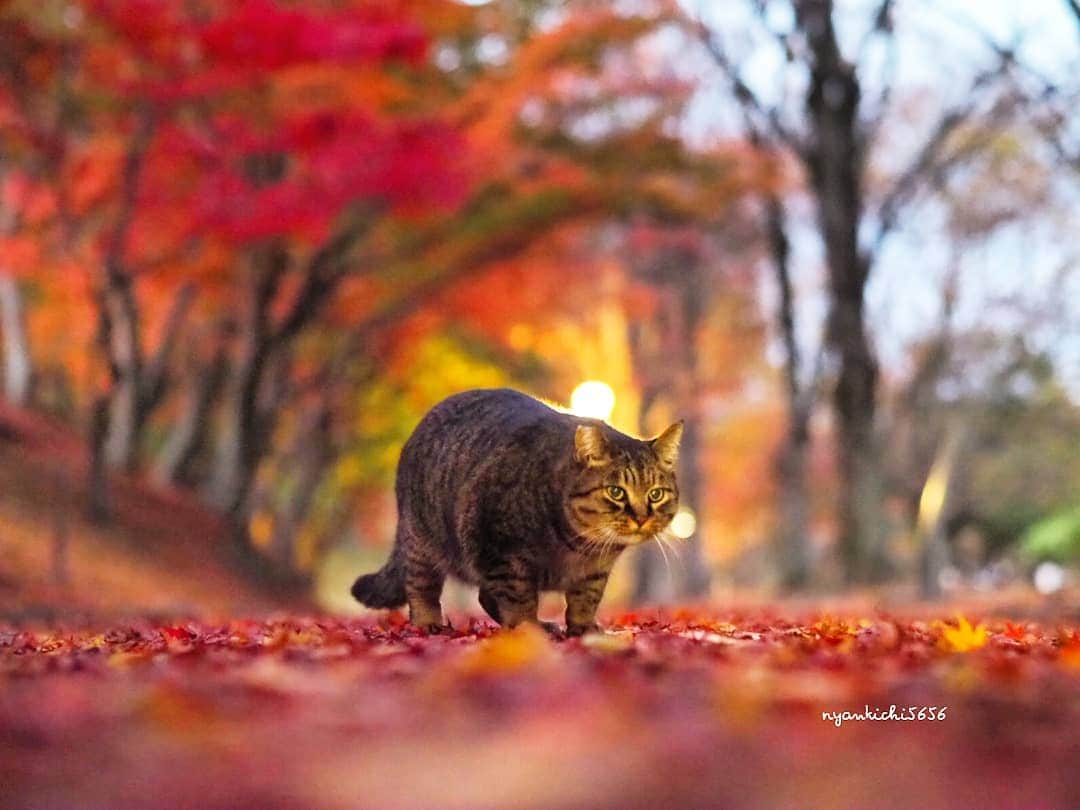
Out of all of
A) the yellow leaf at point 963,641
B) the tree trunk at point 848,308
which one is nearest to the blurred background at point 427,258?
the tree trunk at point 848,308

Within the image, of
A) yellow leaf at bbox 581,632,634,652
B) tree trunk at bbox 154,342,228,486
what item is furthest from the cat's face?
tree trunk at bbox 154,342,228,486

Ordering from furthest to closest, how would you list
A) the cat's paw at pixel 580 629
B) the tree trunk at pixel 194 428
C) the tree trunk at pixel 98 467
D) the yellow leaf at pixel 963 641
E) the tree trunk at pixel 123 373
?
1. the tree trunk at pixel 194 428
2. the tree trunk at pixel 123 373
3. the tree trunk at pixel 98 467
4. the cat's paw at pixel 580 629
5. the yellow leaf at pixel 963 641

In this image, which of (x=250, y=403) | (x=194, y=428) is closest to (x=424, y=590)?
(x=250, y=403)

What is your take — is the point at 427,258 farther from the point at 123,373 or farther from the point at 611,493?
the point at 611,493

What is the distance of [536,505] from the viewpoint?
6.38 metres

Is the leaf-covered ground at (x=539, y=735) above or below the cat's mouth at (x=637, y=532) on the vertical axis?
below

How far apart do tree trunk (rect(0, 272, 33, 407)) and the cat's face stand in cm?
1861

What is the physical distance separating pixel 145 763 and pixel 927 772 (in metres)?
1.66

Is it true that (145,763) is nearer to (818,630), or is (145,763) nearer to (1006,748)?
(1006,748)

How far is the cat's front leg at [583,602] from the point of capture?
655 cm

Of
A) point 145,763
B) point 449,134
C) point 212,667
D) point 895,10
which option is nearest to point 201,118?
point 449,134

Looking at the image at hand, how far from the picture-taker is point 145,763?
2.79m

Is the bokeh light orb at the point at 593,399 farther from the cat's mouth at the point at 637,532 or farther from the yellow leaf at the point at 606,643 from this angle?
the yellow leaf at the point at 606,643

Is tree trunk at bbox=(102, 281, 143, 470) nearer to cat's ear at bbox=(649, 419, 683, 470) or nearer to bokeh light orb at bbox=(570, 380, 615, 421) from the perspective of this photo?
bokeh light orb at bbox=(570, 380, 615, 421)
